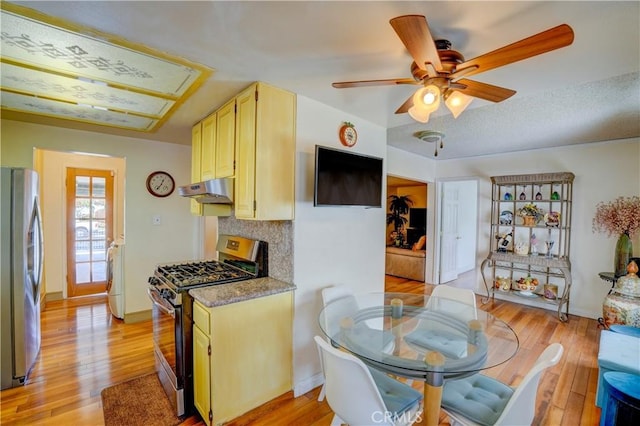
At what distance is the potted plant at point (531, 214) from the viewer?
13.9ft

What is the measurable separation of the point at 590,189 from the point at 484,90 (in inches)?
146

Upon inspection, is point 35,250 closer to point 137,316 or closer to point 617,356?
point 137,316

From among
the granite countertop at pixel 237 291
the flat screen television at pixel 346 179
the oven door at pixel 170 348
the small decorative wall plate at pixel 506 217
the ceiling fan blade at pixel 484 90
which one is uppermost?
the ceiling fan blade at pixel 484 90

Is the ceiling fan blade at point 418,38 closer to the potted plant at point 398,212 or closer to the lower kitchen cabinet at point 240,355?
the lower kitchen cabinet at point 240,355

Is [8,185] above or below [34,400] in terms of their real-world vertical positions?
above

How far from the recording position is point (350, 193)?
229 cm

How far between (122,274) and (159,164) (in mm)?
1477

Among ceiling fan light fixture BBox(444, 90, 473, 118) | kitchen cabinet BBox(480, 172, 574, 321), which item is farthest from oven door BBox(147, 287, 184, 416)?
kitchen cabinet BBox(480, 172, 574, 321)

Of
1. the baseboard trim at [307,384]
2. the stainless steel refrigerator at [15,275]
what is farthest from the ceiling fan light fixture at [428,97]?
the stainless steel refrigerator at [15,275]

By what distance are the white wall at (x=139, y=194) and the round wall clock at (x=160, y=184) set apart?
2.3 inches

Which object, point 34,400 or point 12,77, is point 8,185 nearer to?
point 12,77

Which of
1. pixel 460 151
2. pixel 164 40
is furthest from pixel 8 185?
pixel 460 151

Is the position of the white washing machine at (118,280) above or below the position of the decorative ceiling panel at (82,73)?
below

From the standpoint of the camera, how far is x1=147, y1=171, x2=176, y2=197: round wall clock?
146 inches
